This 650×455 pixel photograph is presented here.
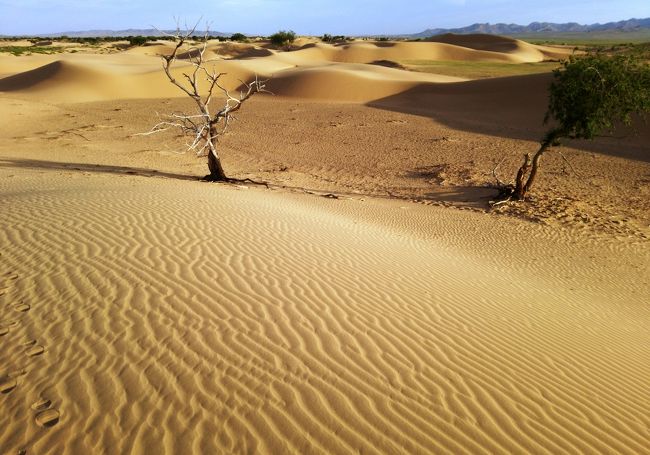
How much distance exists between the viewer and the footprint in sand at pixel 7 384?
3.30 metres

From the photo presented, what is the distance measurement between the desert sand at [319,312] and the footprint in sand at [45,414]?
0.5 inches

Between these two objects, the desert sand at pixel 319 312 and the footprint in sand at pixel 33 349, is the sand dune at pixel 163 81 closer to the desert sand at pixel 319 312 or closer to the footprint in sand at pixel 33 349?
the desert sand at pixel 319 312

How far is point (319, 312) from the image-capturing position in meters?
4.86

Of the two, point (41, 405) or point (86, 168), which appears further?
point (86, 168)

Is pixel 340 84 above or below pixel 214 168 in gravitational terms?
above

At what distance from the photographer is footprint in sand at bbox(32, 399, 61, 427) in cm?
304

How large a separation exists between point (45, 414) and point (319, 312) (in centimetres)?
258

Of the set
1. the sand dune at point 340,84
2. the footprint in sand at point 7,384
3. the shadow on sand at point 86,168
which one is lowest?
the shadow on sand at point 86,168

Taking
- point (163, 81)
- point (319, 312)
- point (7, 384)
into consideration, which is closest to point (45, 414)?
point (7, 384)

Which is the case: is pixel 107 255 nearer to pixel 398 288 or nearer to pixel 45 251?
pixel 45 251

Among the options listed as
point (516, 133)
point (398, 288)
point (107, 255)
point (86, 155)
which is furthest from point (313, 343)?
point (516, 133)

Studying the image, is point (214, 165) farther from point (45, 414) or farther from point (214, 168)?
point (45, 414)

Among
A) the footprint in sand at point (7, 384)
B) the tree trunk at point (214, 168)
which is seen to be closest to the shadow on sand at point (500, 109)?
the tree trunk at point (214, 168)

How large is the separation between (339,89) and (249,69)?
34.4ft
